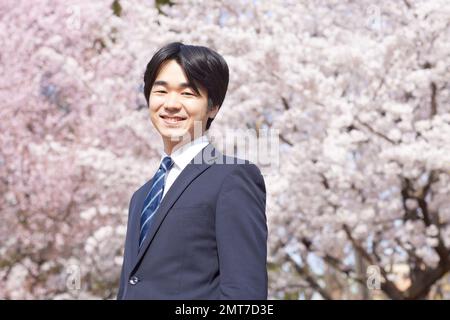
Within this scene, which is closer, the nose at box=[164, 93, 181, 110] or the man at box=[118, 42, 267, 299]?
the man at box=[118, 42, 267, 299]

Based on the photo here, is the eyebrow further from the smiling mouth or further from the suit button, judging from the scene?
the suit button

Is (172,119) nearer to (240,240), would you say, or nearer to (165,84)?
(165,84)

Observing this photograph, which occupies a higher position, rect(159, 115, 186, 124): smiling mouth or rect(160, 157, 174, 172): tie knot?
rect(159, 115, 186, 124): smiling mouth

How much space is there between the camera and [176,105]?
233cm

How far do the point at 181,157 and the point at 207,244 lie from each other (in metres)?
0.34

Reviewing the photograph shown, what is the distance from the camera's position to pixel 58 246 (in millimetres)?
8797

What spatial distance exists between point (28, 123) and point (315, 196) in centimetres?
395

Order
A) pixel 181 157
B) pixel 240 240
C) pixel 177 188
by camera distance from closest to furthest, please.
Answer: pixel 240 240
pixel 177 188
pixel 181 157

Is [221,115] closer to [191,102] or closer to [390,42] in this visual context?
[390,42]

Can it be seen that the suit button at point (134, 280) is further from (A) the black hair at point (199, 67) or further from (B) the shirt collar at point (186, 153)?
(A) the black hair at point (199, 67)

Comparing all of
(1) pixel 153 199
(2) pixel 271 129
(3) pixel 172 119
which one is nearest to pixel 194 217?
(1) pixel 153 199

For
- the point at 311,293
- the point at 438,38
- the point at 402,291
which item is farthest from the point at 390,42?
the point at 311,293

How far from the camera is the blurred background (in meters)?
7.75

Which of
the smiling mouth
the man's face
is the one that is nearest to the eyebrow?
the man's face
